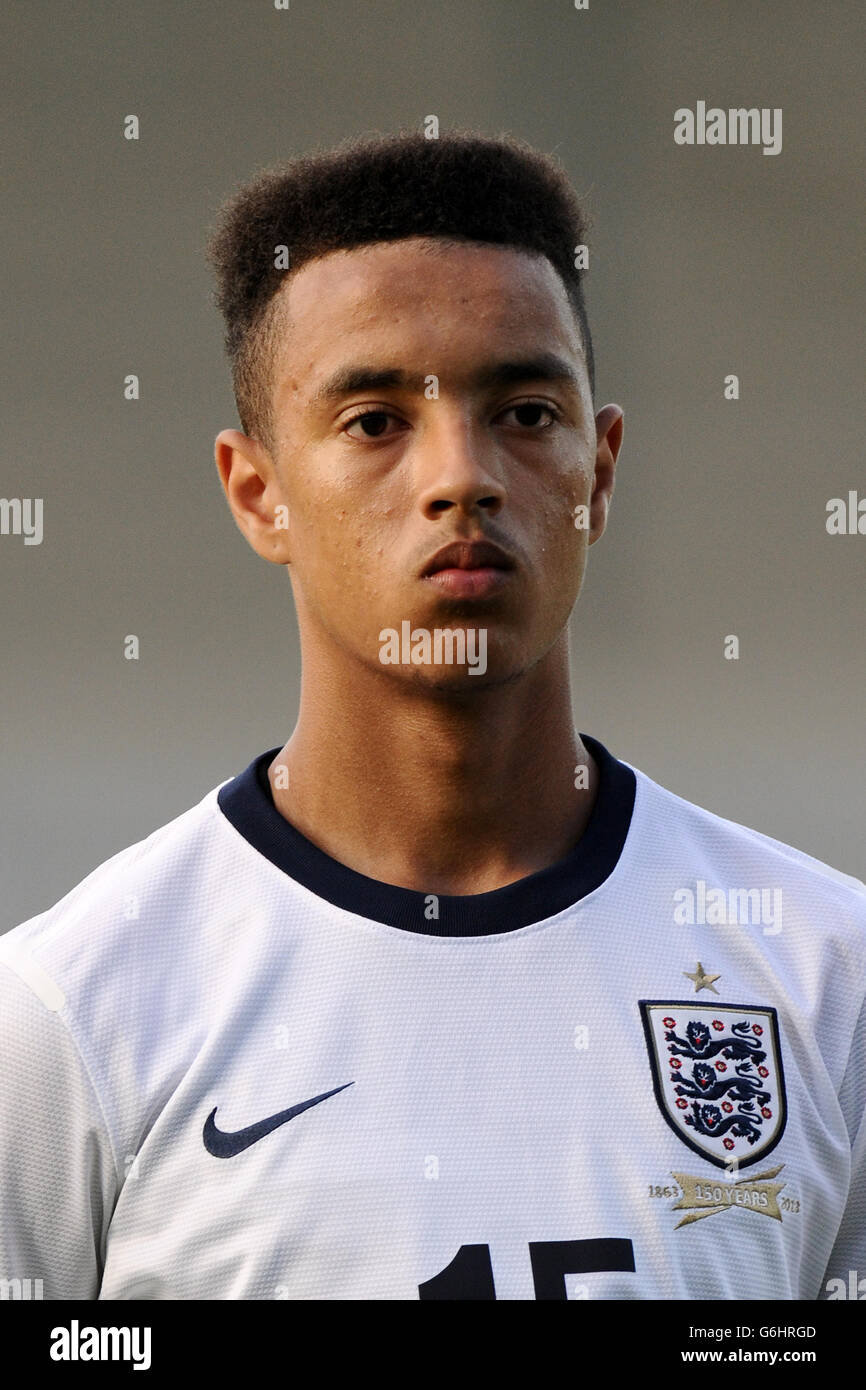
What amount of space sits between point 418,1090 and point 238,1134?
29 cm

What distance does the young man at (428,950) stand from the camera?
94.4 inches

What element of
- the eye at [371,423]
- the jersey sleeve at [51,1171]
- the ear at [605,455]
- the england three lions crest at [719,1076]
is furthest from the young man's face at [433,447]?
the jersey sleeve at [51,1171]

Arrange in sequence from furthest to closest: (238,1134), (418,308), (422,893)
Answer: (422,893), (418,308), (238,1134)

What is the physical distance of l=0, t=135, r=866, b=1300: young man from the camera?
2398mm

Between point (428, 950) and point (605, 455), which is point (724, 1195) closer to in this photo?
point (428, 950)

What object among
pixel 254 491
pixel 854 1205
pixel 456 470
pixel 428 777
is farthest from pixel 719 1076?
pixel 254 491

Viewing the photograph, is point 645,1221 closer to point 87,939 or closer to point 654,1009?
point 654,1009

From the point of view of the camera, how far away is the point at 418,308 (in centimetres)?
251

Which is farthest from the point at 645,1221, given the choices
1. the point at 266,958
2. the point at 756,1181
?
the point at 266,958

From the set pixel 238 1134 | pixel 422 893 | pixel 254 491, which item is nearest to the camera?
pixel 238 1134

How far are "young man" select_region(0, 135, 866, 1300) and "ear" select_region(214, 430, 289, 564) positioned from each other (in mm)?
15
